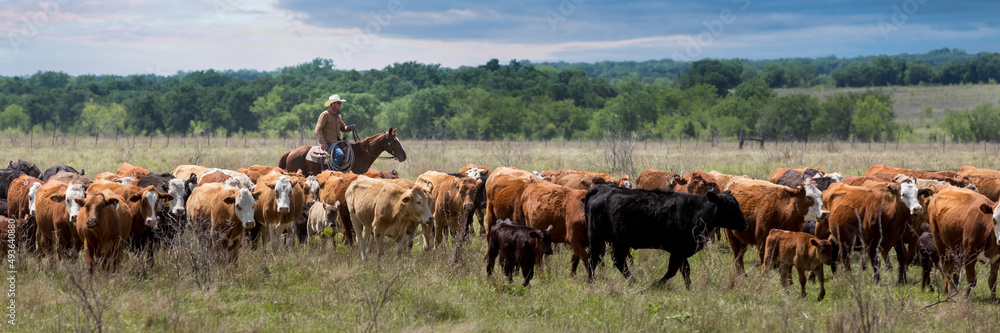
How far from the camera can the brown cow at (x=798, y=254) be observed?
802 centimetres

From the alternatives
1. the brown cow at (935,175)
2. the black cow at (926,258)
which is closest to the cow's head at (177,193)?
the black cow at (926,258)

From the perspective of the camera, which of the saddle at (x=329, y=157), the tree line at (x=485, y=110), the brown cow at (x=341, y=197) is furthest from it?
the tree line at (x=485, y=110)

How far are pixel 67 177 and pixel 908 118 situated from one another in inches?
3589

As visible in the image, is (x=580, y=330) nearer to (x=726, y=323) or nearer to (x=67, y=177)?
(x=726, y=323)

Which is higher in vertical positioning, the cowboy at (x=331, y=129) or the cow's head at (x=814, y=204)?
the cowboy at (x=331, y=129)

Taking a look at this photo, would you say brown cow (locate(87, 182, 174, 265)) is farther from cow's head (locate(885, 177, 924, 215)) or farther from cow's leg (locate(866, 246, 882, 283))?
cow's head (locate(885, 177, 924, 215))

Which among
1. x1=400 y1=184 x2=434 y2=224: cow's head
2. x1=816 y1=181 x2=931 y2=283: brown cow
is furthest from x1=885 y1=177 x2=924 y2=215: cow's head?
x1=400 y1=184 x2=434 y2=224: cow's head

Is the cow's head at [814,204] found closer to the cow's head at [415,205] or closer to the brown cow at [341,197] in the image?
the cow's head at [415,205]

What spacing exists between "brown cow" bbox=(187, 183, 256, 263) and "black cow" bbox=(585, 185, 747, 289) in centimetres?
396

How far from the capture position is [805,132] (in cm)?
6156

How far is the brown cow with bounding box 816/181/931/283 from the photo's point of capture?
9.07m

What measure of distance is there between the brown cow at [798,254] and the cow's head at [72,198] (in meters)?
7.27

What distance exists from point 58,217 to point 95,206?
1074 millimetres

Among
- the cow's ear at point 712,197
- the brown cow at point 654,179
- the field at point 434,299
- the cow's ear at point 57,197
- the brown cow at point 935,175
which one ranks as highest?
the cow's ear at point 712,197
